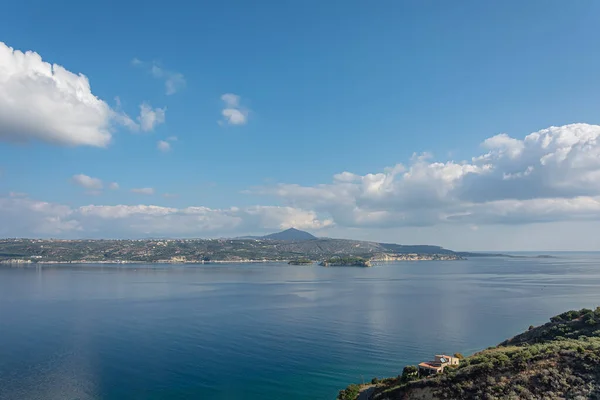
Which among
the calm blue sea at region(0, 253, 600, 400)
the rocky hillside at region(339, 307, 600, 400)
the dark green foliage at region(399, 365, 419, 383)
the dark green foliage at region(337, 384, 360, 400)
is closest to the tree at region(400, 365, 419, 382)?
the dark green foliage at region(399, 365, 419, 383)

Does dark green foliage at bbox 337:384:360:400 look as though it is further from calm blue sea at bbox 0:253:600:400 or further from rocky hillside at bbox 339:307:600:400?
calm blue sea at bbox 0:253:600:400

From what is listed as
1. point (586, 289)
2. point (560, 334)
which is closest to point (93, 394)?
point (560, 334)

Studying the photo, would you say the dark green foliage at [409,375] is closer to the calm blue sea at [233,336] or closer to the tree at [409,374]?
the tree at [409,374]

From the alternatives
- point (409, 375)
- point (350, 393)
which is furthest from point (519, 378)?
point (350, 393)

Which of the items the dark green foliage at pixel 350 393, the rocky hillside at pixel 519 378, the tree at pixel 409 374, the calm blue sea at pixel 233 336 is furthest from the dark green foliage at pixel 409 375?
the calm blue sea at pixel 233 336

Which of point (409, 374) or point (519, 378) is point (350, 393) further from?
point (519, 378)
